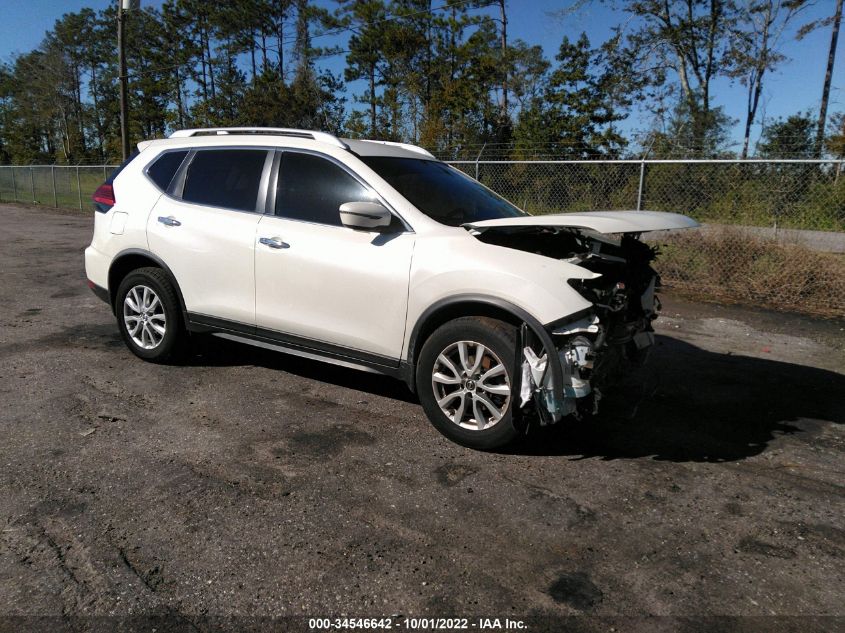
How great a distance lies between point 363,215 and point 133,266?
2.50 m

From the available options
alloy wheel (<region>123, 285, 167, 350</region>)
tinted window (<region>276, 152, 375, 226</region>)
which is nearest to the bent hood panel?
tinted window (<region>276, 152, 375, 226</region>)

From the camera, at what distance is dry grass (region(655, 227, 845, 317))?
809 cm

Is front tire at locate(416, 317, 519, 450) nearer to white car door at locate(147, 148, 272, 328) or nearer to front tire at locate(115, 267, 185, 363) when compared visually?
white car door at locate(147, 148, 272, 328)

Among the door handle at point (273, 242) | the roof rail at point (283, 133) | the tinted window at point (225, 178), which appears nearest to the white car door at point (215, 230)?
the tinted window at point (225, 178)

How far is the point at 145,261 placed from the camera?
5090 millimetres

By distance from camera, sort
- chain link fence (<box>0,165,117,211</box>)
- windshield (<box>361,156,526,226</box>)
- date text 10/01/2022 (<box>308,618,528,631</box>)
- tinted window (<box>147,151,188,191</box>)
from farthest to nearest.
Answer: chain link fence (<box>0,165,117,211</box>) < tinted window (<box>147,151,188,191</box>) < windshield (<box>361,156,526,226</box>) < date text 10/01/2022 (<box>308,618,528,631</box>)

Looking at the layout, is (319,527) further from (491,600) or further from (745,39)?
(745,39)

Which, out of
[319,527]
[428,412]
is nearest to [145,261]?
[428,412]

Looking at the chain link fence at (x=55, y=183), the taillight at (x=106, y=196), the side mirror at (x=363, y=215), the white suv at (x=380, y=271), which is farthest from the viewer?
the chain link fence at (x=55, y=183)

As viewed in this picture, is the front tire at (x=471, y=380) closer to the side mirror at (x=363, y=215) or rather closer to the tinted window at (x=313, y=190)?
the side mirror at (x=363, y=215)

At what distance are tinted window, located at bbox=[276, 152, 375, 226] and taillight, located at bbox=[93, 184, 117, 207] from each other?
177cm

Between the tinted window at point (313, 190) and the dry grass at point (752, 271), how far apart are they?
546cm

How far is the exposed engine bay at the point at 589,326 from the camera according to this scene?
132 inches

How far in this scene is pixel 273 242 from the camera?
169 inches
